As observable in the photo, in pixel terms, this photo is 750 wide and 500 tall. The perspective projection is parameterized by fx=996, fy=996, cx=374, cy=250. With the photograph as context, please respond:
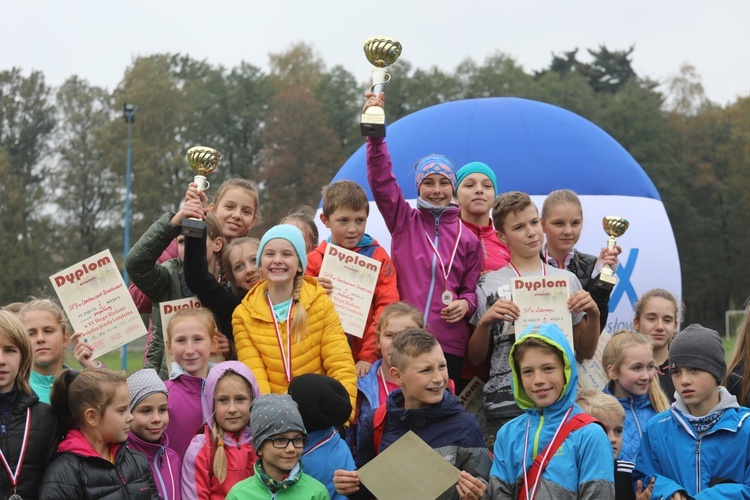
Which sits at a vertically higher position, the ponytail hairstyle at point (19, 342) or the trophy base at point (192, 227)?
the trophy base at point (192, 227)

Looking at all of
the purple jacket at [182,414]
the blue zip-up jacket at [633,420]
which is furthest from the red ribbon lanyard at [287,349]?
the blue zip-up jacket at [633,420]

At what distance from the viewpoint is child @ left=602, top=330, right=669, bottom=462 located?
6.25 m

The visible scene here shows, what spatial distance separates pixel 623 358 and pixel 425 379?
161cm

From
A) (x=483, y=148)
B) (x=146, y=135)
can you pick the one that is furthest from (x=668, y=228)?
(x=146, y=135)

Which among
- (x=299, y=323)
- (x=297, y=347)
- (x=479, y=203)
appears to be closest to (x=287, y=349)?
(x=297, y=347)

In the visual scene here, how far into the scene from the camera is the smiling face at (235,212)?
23.2 ft

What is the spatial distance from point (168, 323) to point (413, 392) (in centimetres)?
172

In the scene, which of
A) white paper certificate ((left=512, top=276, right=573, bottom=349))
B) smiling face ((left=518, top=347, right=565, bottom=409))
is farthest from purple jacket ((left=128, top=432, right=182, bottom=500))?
white paper certificate ((left=512, top=276, right=573, bottom=349))

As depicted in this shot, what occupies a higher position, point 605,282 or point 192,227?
point 192,227

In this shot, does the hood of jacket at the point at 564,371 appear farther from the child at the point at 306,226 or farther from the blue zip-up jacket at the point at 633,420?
the child at the point at 306,226

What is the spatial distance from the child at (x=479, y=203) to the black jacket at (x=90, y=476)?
2924 mm

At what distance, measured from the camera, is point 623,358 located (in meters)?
6.29

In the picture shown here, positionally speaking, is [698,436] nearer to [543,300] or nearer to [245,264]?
[543,300]

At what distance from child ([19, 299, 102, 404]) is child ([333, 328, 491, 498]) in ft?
5.62
